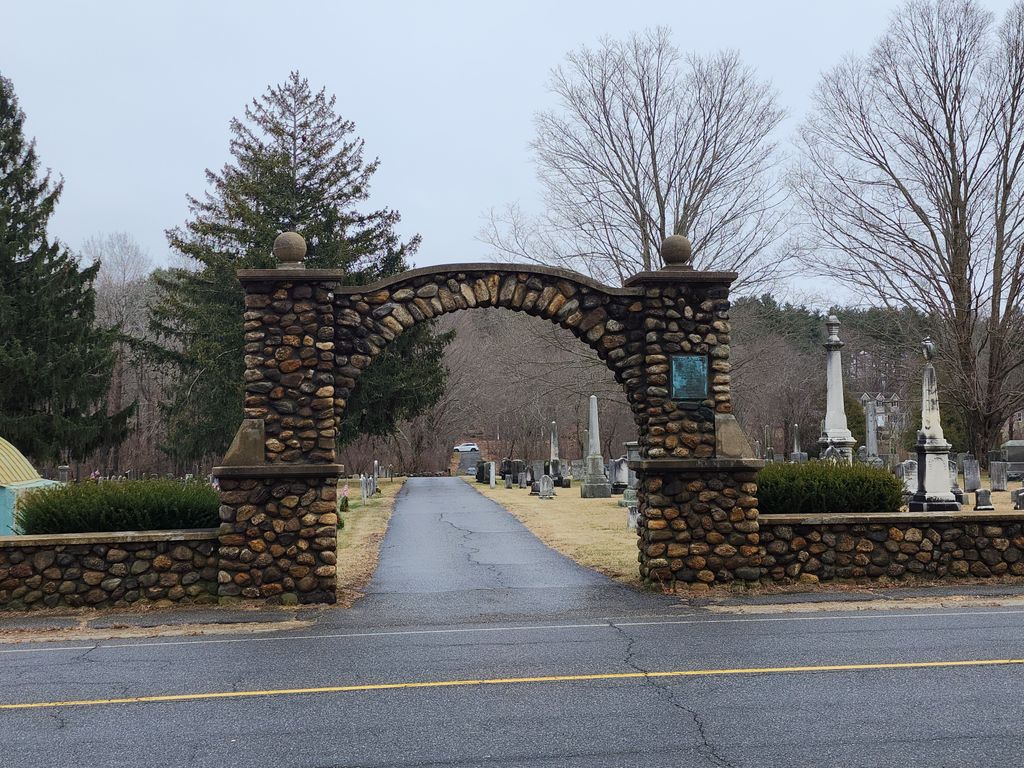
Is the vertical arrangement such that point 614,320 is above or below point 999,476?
above

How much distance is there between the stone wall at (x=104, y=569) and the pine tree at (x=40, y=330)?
23557 millimetres

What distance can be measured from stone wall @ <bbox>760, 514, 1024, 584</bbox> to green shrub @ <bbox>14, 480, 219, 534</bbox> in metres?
7.24

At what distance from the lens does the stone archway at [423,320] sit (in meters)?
11.3

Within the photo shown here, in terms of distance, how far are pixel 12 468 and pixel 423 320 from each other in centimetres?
784

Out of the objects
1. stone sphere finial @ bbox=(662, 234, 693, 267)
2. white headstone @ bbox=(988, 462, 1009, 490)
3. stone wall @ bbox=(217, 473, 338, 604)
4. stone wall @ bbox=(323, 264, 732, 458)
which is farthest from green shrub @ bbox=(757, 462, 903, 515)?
white headstone @ bbox=(988, 462, 1009, 490)

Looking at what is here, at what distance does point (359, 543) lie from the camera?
18.2 meters

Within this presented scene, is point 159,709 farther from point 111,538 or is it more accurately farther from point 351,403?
point 351,403

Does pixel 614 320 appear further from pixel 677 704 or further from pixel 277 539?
pixel 677 704

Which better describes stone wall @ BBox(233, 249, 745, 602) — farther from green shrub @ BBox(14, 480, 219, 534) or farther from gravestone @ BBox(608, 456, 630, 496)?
gravestone @ BBox(608, 456, 630, 496)

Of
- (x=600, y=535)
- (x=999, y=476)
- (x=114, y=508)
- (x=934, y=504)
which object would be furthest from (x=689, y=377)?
(x=999, y=476)

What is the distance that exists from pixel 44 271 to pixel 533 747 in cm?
3401

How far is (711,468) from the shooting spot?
11.9 m

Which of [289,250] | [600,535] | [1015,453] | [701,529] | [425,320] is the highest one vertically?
[289,250]

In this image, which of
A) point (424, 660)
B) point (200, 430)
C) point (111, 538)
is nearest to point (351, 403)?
point (200, 430)
